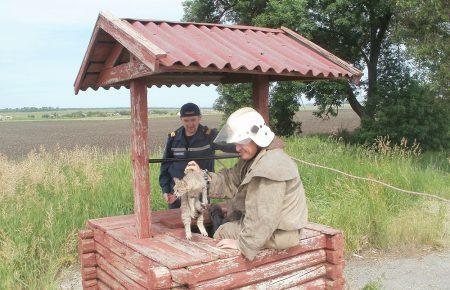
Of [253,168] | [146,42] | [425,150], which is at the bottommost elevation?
[425,150]

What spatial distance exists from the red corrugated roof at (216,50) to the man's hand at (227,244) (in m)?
1.31

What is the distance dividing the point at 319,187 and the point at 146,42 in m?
5.56

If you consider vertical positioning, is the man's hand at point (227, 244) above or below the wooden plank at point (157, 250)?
above

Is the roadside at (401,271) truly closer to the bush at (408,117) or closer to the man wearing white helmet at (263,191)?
the man wearing white helmet at (263,191)

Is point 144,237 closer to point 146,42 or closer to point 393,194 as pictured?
point 146,42

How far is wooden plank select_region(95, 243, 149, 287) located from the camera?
358 centimetres

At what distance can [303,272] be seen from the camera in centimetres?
399

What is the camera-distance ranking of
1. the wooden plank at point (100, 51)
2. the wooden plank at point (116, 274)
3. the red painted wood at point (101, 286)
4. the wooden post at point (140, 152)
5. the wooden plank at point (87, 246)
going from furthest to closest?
the wooden plank at point (87, 246), the red painted wood at point (101, 286), the wooden plank at point (100, 51), the wooden post at point (140, 152), the wooden plank at point (116, 274)

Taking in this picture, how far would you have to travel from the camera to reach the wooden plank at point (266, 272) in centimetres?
338

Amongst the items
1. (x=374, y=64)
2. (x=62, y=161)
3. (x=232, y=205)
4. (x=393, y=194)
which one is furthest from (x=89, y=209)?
(x=374, y=64)

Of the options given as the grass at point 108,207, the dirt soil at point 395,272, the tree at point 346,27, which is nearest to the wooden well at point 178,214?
the grass at point 108,207

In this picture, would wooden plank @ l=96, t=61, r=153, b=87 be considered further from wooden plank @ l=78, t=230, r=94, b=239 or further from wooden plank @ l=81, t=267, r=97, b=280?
wooden plank @ l=81, t=267, r=97, b=280

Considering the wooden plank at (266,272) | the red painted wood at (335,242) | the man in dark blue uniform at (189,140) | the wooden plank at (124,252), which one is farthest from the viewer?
the man in dark blue uniform at (189,140)

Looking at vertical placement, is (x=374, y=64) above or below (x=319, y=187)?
above
